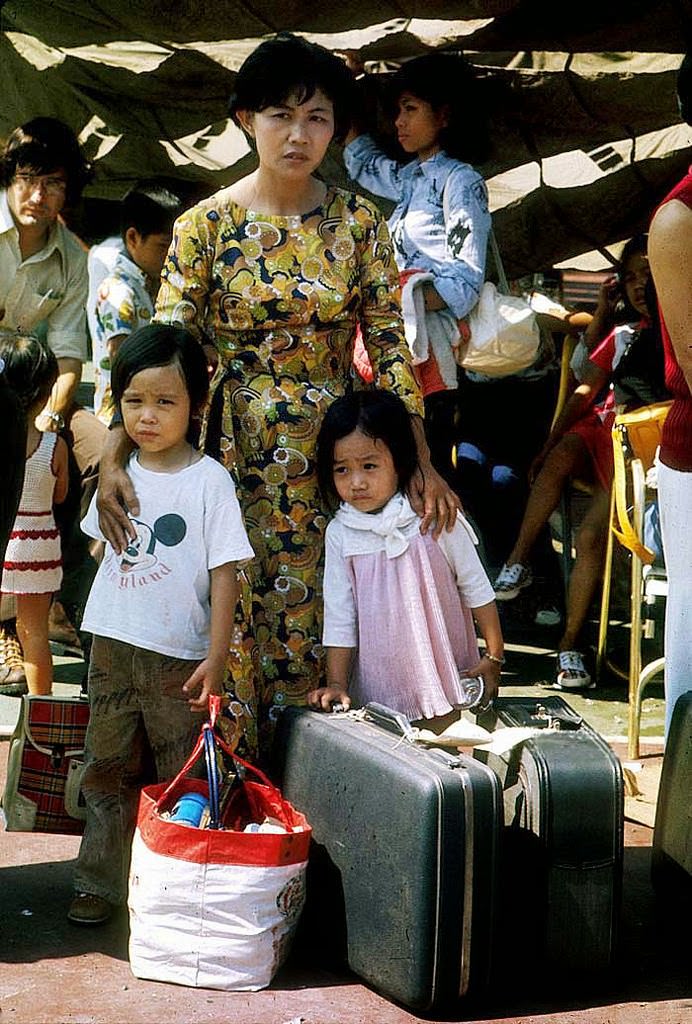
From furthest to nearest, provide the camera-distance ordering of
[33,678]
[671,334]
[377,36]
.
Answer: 1. [377,36]
2. [33,678]
3. [671,334]

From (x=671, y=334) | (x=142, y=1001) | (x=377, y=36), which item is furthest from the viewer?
(x=377, y=36)

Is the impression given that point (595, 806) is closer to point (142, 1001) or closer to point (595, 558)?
point (142, 1001)

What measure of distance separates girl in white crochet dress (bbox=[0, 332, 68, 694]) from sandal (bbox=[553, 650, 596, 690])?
2.03 meters

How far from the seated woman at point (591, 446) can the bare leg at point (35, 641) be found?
2.08 m

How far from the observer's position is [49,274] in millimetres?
5547

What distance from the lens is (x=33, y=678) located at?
4770mm

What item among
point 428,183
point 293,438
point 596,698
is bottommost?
point 596,698

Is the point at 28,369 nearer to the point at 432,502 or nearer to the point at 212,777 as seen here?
the point at 432,502

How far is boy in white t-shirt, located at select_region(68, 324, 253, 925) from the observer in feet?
10.9

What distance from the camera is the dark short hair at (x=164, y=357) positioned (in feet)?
11.0

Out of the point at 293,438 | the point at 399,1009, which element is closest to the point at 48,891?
the point at 399,1009

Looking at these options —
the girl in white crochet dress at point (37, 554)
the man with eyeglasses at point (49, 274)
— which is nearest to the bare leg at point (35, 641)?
the girl in white crochet dress at point (37, 554)

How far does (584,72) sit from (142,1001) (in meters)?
3.75

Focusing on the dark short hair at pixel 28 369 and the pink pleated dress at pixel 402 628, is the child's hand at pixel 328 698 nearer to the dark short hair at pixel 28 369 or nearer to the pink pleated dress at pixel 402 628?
the pink pleated dress at pixel 402 628
